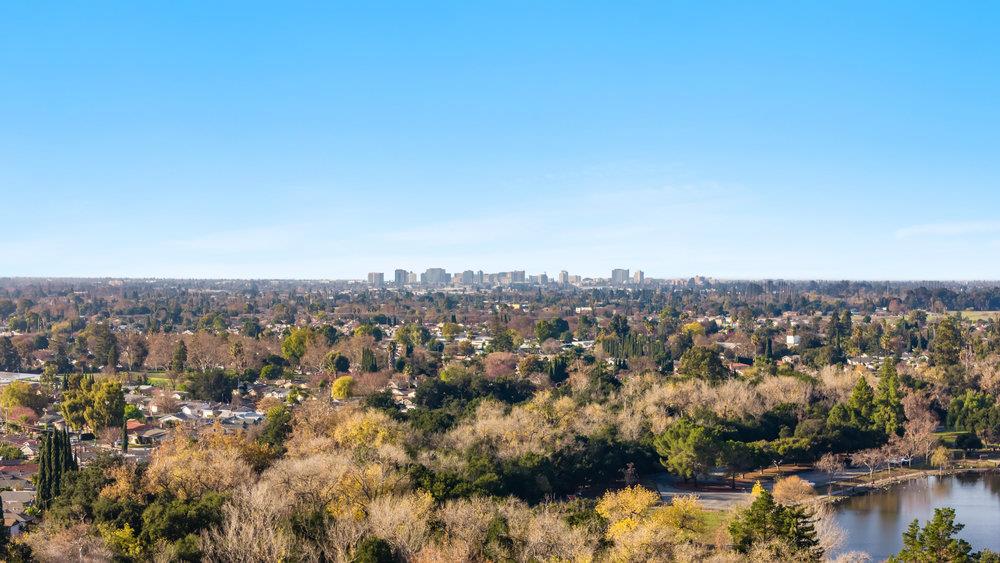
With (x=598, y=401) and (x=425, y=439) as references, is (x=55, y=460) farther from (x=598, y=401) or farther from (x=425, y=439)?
(x=598, y=401)

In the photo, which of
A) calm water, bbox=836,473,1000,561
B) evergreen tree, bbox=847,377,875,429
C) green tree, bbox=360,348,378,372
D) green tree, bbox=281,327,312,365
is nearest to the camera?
calm water, bbox=836,473,1000,561

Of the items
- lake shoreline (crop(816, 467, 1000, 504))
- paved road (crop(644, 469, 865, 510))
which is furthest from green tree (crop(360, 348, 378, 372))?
lake shoreline (crop(816, 467, 1000, 504))

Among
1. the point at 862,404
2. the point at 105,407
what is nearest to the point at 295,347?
the point at 105,407

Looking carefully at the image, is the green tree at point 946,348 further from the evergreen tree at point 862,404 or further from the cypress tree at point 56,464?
the cypress tree at point 56,464

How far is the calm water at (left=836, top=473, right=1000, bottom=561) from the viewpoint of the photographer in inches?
872

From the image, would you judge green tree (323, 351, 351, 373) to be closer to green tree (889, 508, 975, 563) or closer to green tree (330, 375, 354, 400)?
green tree (330, 375, 354, 400)

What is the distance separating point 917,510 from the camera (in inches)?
1012

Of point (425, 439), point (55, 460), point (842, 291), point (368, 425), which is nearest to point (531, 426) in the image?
point (425, 439)

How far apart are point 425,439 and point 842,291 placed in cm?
14949

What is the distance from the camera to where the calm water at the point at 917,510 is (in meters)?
22.2

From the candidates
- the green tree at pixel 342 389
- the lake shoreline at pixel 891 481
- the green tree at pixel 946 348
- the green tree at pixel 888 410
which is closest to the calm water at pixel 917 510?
the lake shoreline at pixel 891 481

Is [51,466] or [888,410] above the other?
[888,410]

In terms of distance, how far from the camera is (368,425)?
25719 mm

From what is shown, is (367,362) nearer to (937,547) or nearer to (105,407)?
(105,407)
